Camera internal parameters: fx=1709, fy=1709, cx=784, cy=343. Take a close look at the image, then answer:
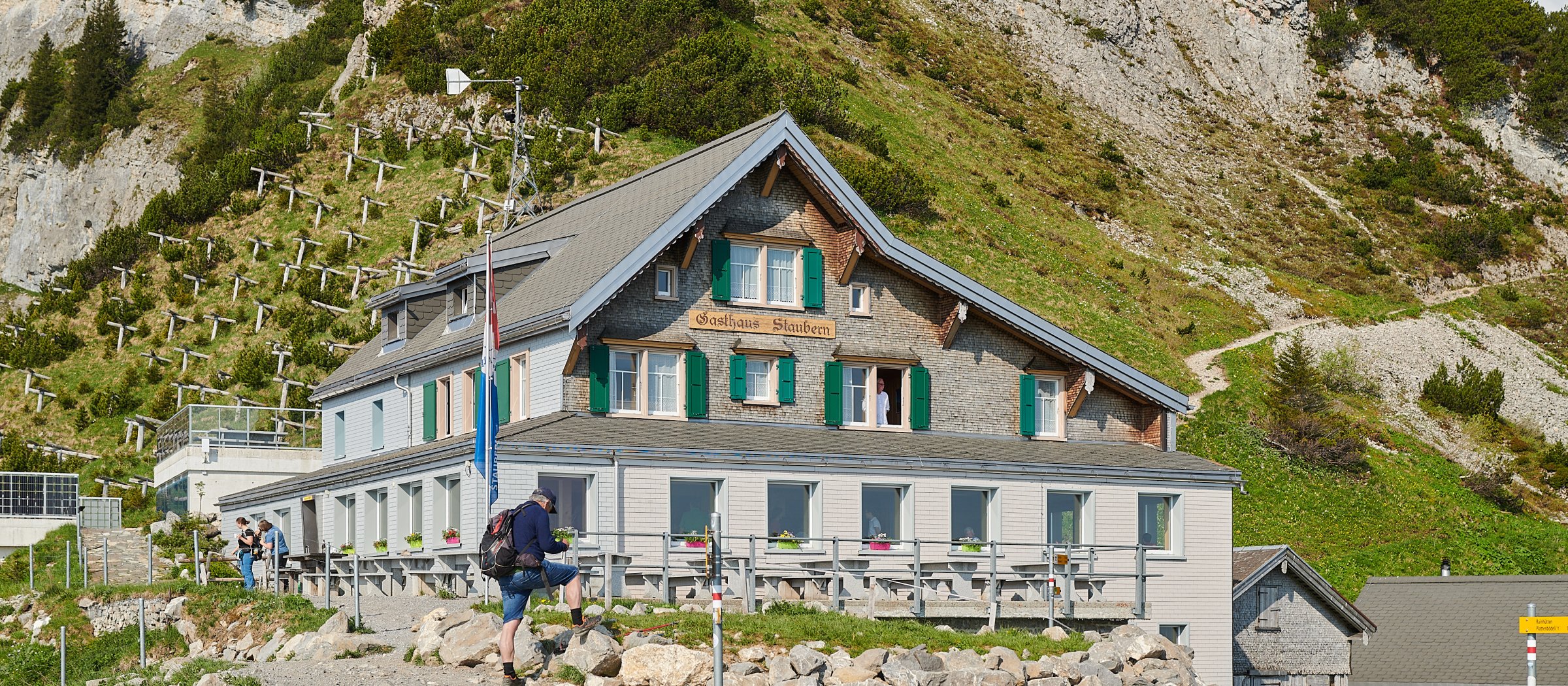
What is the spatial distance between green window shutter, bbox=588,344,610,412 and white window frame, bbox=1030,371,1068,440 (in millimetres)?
10648

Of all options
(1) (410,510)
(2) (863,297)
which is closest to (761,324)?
(2) (863,297)

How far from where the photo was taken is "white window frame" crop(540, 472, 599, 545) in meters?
32.5

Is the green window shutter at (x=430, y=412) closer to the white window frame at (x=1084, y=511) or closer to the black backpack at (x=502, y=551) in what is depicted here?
the white window frame at (x=1084, y=511)

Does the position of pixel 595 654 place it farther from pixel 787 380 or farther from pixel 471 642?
pixel 787 380

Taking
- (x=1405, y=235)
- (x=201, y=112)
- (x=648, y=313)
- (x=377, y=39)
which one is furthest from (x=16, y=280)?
(x=648, y=313)

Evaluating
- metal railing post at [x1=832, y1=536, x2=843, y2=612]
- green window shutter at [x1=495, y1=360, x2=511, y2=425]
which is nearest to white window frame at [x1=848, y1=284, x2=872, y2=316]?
green window shutter at [x1=495, y1=360, x2=511, y2=425]

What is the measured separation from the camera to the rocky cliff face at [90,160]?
122562 mm

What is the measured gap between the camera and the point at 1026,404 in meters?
40.2

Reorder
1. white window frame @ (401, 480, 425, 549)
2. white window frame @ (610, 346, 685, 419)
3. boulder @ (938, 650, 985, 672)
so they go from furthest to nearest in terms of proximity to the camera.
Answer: white window frame @ (610, 346, 685, 419) → white window frame @ (401, 480, 425, 549) → boulder @ (938, 650, 985, 672)

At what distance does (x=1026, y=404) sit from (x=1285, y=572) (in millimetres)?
8725

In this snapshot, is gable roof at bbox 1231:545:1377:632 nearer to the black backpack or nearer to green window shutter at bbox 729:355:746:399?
green window shutter at bbox 729:355:746:399

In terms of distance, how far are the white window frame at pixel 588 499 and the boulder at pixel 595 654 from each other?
9.45 m

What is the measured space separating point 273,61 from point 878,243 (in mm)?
93529

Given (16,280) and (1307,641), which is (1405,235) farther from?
(16,280)
